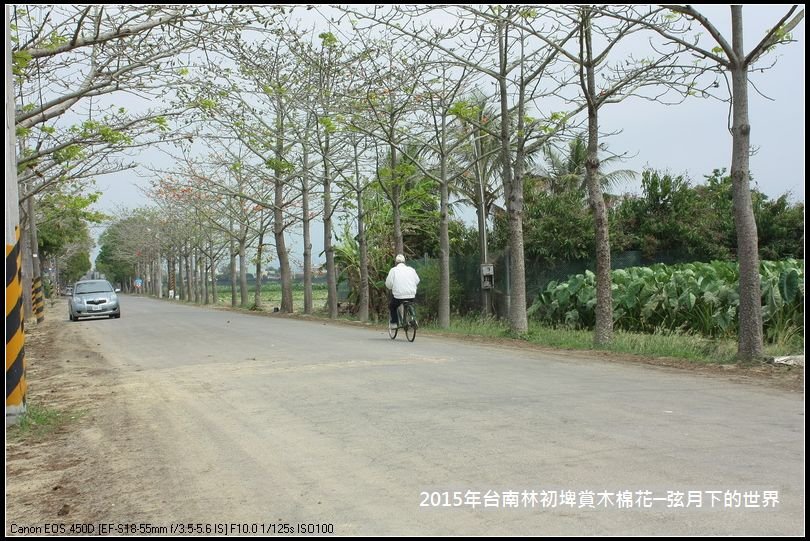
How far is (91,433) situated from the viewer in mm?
8117

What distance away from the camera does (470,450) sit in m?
6.37

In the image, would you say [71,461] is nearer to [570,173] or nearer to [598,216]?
[598,216]

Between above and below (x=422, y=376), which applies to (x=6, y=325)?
above

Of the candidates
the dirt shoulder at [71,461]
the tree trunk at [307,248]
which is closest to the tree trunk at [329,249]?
the tree trunk at [307,248]

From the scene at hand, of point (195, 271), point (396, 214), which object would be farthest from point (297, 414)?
point (195, 271)

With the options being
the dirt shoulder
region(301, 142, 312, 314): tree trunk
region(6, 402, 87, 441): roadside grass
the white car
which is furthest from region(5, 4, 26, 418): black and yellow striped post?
the white car

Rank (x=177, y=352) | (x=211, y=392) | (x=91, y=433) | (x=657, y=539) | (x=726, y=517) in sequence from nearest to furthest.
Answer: (x=657, y=539)
(x=726, y=517)
(x=91, y=433)
(x=211, y=392)
(x=177, y=352)

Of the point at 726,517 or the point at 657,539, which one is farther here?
the point at 726,517

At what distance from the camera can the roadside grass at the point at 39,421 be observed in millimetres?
8109

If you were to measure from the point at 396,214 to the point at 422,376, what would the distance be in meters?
15.1

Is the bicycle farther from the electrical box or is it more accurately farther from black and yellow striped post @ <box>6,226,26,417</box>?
black and yellow striped post @ <box>6,226,26,417</box>

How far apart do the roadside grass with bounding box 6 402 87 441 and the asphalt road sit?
0.57m

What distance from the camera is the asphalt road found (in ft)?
15.8

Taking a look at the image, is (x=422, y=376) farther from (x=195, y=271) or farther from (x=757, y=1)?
(x=195, y=271)
